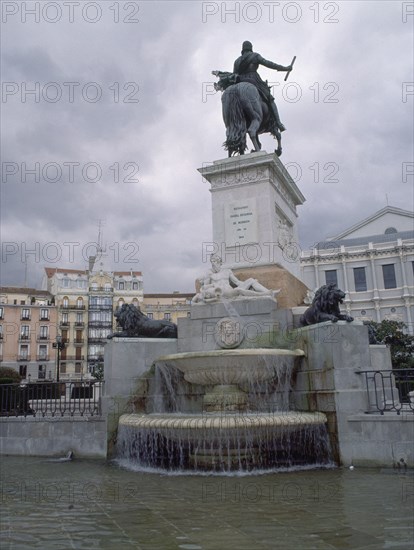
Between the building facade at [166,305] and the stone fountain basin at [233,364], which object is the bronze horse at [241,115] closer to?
the stone fountain basin at [233,364]

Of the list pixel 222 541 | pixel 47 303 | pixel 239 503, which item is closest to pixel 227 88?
pixel 239 503

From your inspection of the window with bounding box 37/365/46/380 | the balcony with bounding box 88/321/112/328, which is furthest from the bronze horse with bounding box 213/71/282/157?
the balcony with bounding box 88/321/112/328

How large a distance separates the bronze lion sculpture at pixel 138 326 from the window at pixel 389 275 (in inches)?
2293

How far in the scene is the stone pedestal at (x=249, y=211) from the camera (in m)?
12.6

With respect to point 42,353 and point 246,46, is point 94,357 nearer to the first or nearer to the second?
point 42,353

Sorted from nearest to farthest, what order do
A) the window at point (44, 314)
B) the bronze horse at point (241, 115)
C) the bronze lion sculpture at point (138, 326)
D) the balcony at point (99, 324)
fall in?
the bronze lion sculpture at point (138, 326), the bronze horse at point (241, 115), the window at point (44, 314), the balcony at point (99, 324)

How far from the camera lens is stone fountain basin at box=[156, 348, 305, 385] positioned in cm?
902

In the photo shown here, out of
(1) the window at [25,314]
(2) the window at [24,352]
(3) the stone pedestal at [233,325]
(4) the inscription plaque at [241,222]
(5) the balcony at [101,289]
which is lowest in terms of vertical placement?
(3) the stone pedestal at [233,325]

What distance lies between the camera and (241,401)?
31.1 feet

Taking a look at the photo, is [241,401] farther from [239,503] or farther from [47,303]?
[47,303]

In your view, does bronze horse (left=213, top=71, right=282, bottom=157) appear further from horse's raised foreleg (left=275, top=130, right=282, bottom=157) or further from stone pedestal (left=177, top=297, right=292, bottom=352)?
stone pedestal (left=177, top=297, right=292, bottom=352)

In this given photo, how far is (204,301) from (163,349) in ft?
4.67

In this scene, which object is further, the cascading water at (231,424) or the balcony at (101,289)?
the balcony at (101,289)

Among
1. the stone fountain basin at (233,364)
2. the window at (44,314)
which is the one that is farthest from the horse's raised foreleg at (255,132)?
the window at (44,314)
